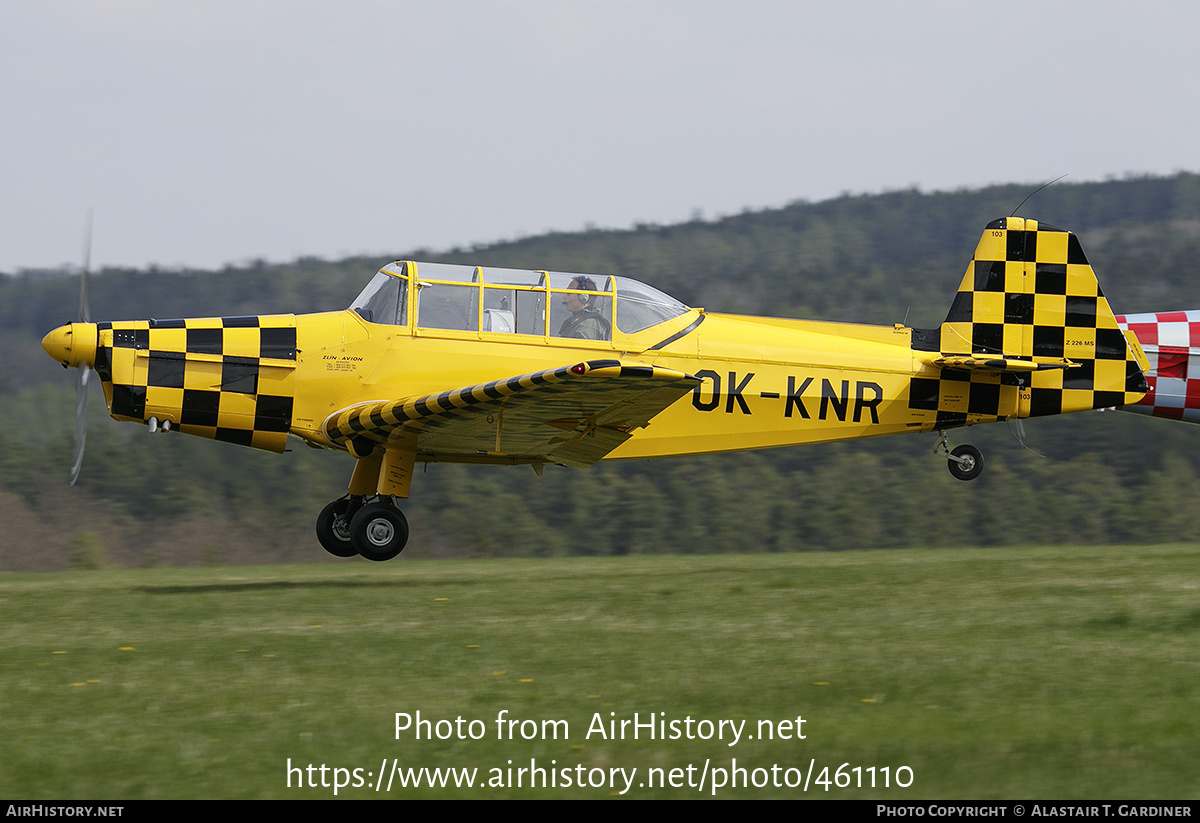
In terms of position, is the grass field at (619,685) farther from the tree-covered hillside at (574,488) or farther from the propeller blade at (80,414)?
the tree-covered hillside at (574,488)

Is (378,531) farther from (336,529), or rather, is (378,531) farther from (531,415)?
(531,415)

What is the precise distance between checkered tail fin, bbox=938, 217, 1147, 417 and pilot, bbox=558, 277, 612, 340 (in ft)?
11.6

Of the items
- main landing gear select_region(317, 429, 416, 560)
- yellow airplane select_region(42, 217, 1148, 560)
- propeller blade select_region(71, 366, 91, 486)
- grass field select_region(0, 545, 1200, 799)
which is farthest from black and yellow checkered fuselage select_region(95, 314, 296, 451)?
grass field select_region(0, 545, 1200, 799)

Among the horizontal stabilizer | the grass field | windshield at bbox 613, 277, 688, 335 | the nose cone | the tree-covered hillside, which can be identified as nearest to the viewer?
the grass field

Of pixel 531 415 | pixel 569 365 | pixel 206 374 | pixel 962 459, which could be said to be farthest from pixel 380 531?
pixel 962 459

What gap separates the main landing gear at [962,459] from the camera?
1231 centimetres

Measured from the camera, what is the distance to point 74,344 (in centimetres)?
1023

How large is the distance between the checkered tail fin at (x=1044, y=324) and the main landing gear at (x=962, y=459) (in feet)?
2.43

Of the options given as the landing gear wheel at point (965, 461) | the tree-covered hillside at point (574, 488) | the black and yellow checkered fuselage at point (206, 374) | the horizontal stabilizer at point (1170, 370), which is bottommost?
the tree-covered hillside at point (574, 488)

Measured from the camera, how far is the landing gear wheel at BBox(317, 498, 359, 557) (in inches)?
444

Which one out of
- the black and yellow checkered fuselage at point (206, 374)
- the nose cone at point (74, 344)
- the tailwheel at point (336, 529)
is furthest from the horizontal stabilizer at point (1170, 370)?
the nose cone at point (74, 344)

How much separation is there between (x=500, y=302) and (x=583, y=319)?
79 centimetres

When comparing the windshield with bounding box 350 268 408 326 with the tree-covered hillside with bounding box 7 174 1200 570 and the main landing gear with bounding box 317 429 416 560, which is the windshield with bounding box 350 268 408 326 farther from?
the tree-covered hillside with bounding box 7 174 1200 570

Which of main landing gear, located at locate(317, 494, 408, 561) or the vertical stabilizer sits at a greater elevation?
the vertical stabilizer
